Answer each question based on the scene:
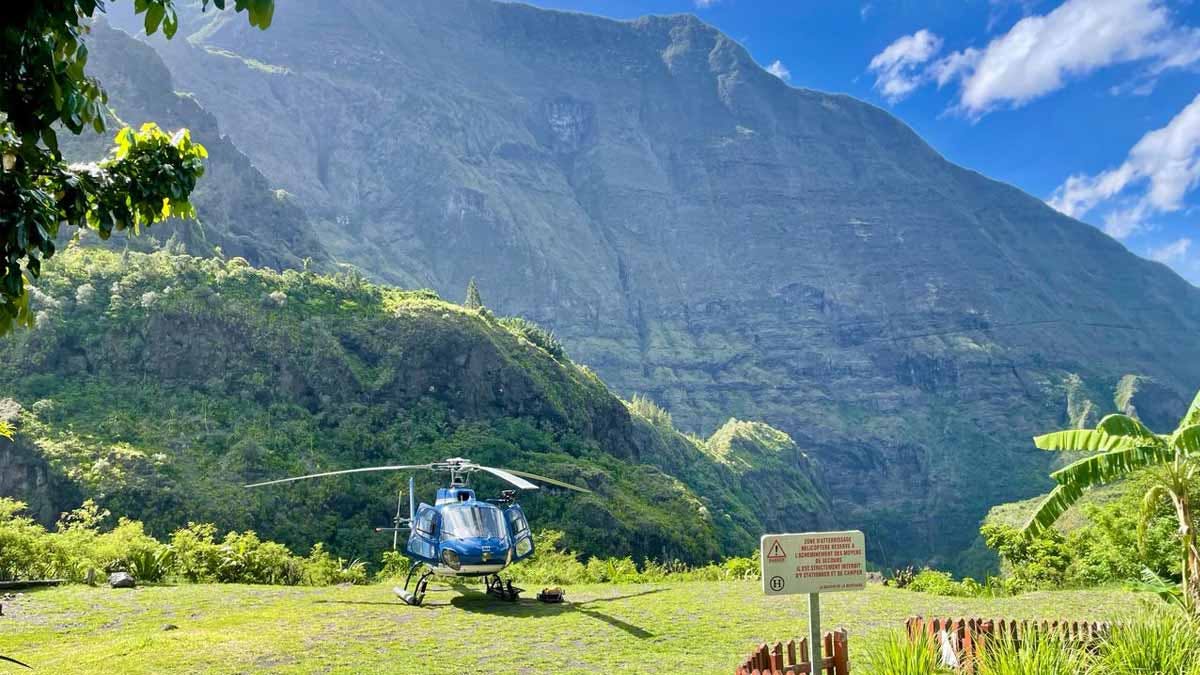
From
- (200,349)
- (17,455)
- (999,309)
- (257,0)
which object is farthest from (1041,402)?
(257,0)

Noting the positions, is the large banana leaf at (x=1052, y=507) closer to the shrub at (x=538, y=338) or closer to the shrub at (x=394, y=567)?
the shrub at (x=394, y=567)

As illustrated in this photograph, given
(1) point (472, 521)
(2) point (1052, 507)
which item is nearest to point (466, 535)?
(1) point (472, 521)

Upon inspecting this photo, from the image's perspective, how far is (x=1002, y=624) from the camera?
6.90 m

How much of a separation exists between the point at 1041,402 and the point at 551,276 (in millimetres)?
103345

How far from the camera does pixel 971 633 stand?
7195mm

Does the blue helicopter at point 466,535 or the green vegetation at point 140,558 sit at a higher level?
the blue helicopter at point 466,535

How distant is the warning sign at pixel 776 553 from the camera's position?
17.9 feet

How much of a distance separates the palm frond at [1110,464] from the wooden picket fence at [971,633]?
4.22m

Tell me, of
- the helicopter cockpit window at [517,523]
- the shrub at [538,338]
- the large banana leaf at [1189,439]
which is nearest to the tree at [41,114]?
the helicopter cockpit window at [517,523]

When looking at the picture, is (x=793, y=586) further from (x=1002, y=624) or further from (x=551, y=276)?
(x=551, y=276)

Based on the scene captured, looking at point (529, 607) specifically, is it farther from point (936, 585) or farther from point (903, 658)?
point (936, 585)

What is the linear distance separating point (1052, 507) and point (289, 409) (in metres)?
40.7

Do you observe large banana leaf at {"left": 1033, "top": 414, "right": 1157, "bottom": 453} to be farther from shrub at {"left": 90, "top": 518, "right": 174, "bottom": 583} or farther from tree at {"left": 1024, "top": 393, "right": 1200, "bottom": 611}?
shrub at {"left": 90, "top": 518, "right": 174, "bottom": 583}

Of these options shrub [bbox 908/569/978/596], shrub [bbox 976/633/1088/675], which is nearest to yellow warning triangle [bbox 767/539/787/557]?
shrub [bbox 976/633/1088/675]
